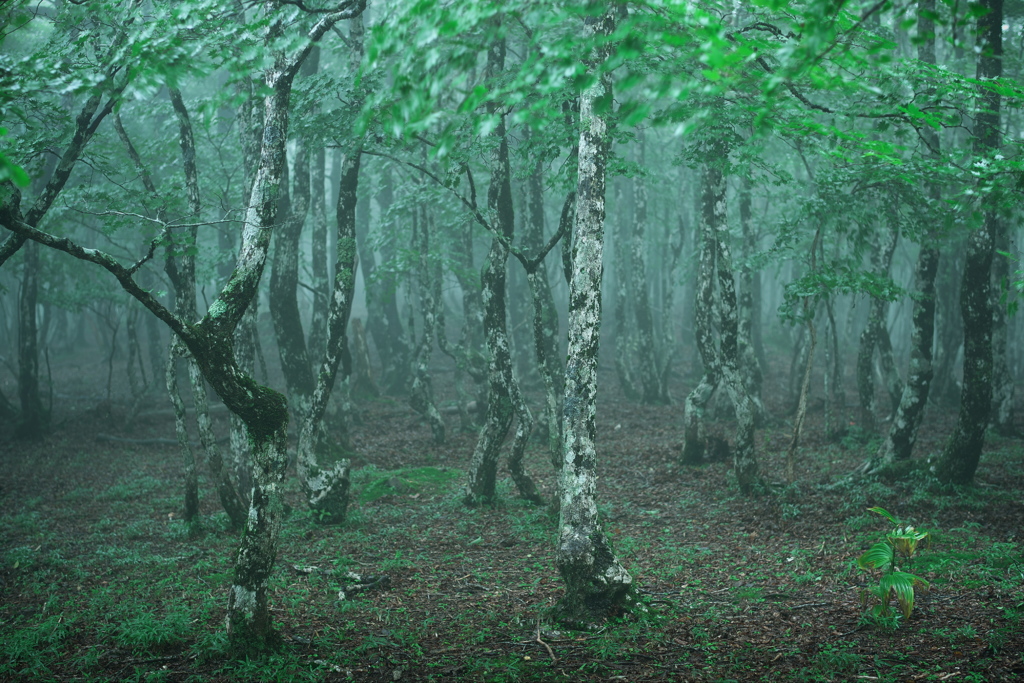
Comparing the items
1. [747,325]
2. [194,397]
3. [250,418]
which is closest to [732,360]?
[747,325]

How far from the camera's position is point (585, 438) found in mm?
7562

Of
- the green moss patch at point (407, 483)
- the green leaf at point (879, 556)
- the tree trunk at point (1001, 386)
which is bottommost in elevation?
the green moss patch at point (407, 483)

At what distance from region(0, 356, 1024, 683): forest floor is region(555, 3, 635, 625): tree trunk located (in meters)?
0.33

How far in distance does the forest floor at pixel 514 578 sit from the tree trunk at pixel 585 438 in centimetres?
33

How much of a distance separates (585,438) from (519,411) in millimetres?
4621

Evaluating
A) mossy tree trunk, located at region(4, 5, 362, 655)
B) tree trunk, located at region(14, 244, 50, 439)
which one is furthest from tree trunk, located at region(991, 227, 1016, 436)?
tree trunk, located at region(14, 244, 50, 439)

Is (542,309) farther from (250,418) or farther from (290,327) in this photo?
(250,418)

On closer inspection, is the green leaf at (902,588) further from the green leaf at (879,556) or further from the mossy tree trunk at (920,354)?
the mossy tree trunk at (920,354)

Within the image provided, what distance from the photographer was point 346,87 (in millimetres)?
13258

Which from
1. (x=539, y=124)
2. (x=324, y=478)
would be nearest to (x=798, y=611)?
(x=539, y=124)

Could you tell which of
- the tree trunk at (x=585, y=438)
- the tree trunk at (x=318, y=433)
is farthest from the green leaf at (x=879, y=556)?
the tree trunk at (x=318, y=433)

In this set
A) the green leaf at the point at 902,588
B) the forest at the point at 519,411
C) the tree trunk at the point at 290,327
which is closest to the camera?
the forest at the point at 519,411

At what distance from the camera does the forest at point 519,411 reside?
6.16 meters

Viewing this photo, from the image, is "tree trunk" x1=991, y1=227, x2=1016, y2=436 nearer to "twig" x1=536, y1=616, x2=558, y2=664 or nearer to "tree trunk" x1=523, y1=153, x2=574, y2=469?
"tree trunk" x1=523, y1=153, x2=574, y2=469
